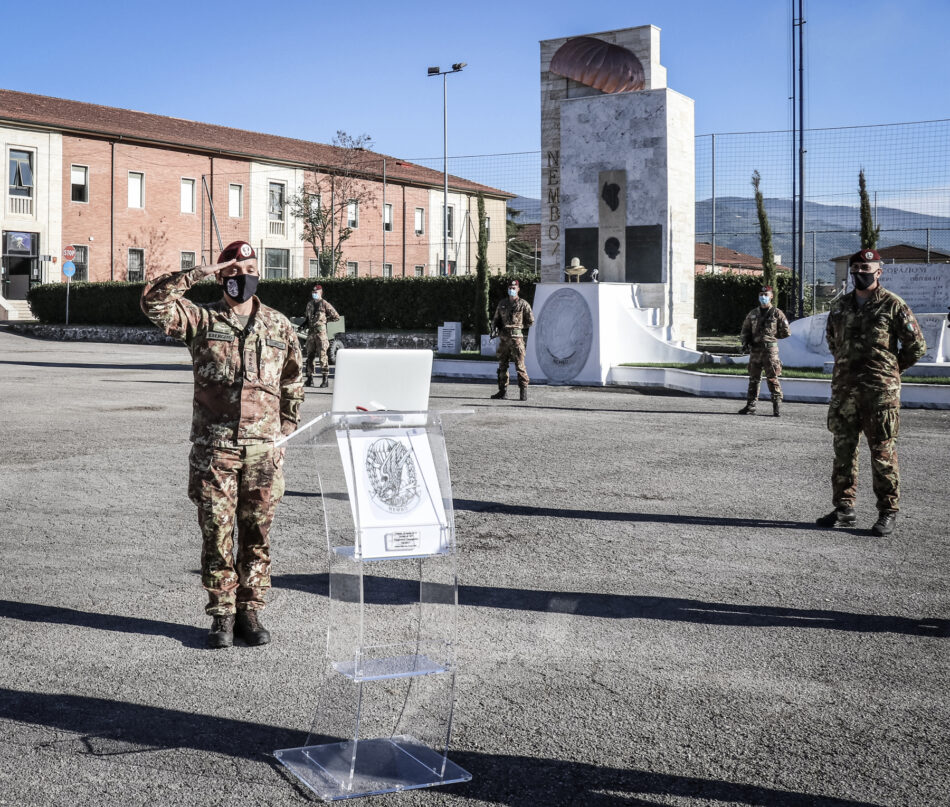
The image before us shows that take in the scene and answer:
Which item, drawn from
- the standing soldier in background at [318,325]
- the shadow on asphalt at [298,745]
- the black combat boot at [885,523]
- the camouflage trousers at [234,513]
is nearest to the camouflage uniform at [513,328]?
the standing soldier in background at [318,325]

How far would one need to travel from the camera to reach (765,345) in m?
16.5

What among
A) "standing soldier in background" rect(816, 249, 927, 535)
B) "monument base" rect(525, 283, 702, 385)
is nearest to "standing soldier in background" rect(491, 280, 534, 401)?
"monument base" rect(525, 283, 702, 385)

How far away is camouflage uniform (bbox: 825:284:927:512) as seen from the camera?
817 centimetres

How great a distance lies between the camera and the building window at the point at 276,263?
53594 mm

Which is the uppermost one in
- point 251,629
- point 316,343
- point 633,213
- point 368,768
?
point 633,213

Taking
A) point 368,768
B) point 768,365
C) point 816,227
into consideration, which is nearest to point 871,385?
point 368,768

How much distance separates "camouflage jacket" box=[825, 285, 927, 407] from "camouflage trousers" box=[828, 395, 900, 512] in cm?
9

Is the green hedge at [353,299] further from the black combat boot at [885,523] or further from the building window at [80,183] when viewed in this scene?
the black combat boot at [885,523]

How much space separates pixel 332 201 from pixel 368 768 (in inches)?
1937

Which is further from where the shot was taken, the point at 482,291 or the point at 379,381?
the point at 482,291

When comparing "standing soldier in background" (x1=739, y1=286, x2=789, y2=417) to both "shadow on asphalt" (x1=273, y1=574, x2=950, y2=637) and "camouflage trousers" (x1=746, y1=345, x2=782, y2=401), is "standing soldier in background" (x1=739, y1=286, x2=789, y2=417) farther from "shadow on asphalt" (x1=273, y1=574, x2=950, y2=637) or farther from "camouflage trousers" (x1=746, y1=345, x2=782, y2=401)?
"shadow on asphalt" (x1=273, y1=574, x2=950, y2=637)

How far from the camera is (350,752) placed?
13.0ft

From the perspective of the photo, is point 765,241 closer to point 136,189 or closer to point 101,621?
point 101,621

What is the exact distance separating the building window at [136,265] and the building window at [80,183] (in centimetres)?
321
